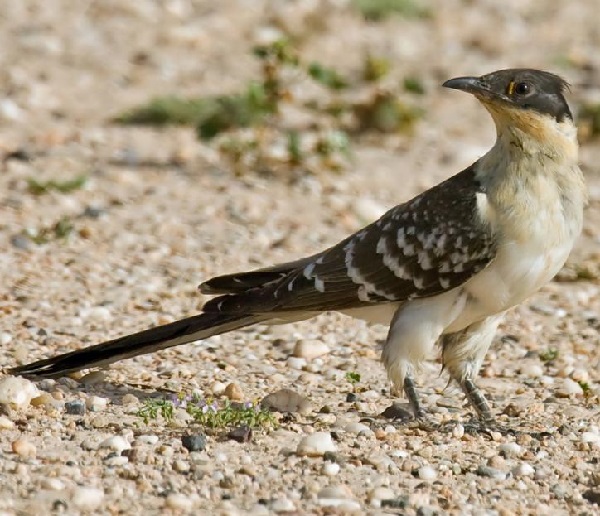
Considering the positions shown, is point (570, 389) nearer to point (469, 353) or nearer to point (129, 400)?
point (469, 353)

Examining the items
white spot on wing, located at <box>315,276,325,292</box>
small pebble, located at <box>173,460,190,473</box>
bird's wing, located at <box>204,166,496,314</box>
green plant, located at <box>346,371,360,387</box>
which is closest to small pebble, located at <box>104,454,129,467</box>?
small pebble, located at <box>173,460,190,473</box>

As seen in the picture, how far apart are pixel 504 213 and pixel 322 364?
4.96 feet

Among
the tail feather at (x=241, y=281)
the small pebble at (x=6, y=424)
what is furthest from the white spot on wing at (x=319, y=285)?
the small pebble at (x=6, y=424)

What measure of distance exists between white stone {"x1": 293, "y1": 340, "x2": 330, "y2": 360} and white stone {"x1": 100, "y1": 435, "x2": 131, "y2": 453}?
1859mm

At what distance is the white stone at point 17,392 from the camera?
5949 mm

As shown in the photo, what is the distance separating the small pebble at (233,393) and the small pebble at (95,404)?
0.61 metres

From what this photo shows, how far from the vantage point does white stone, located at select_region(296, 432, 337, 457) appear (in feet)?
18.2

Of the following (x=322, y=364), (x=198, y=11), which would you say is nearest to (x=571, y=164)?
(x=322, y=364)

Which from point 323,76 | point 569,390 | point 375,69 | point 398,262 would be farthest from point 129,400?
point 375,69

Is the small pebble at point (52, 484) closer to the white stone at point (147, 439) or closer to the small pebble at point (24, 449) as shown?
the small pebble at point (24, 449)

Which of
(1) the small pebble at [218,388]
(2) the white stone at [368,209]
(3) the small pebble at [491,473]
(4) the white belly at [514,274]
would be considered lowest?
(1) the small pebble at [218,388]

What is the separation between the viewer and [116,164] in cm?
1073

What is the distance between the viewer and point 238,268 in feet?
28.6

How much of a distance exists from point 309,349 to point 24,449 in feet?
7.35
